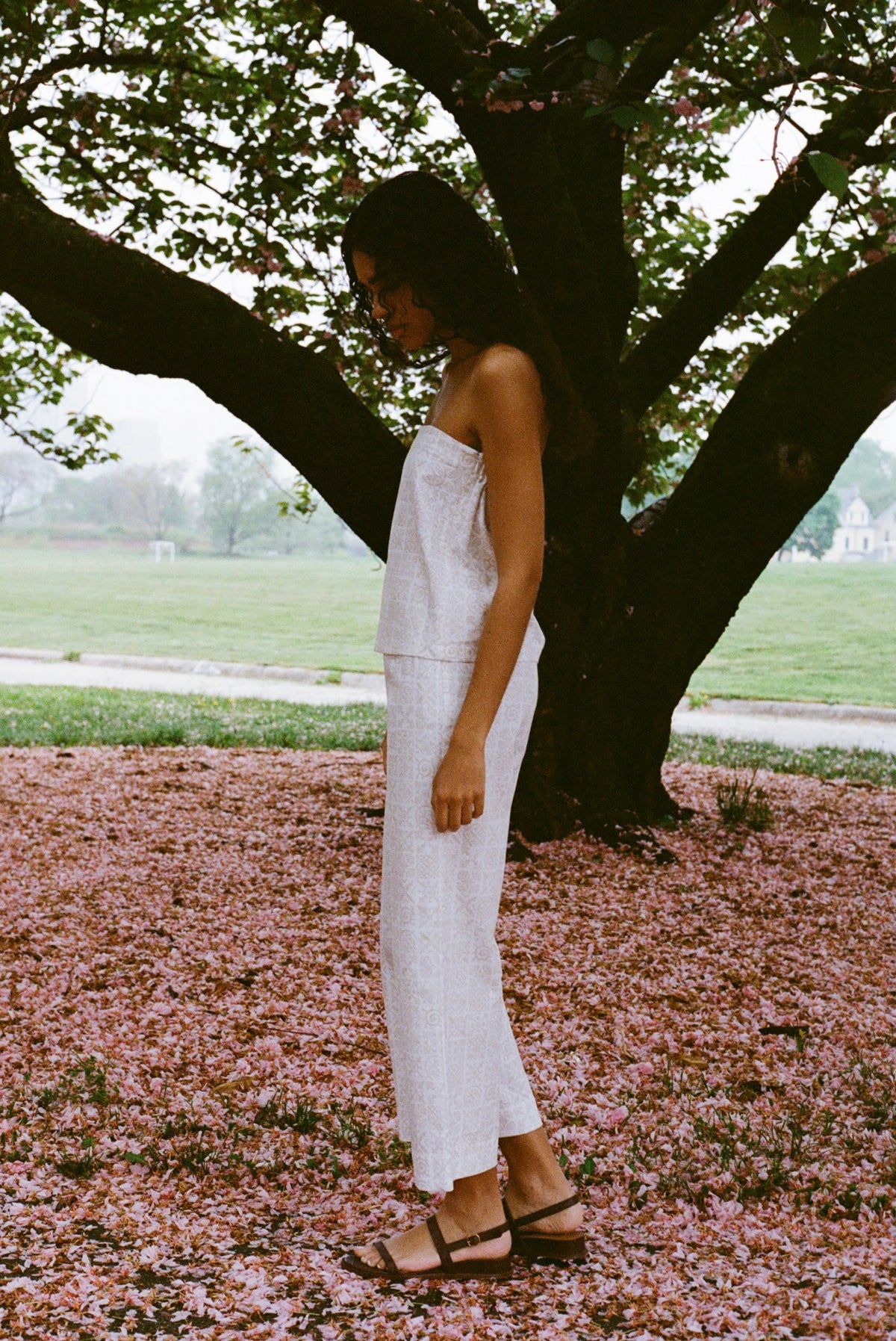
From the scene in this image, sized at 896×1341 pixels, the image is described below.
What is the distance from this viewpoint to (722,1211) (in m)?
2.72

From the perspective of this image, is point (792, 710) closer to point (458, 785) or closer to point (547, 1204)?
point (547, 1204)

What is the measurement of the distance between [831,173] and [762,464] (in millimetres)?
3421

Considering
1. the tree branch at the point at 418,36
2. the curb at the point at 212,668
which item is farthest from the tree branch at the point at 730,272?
the curb at the point at 212,668

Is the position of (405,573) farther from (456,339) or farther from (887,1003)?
(887,1003)

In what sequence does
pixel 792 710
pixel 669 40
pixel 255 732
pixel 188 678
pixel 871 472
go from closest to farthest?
pixel 669 40 < pixel 255 732 < pixel 792 710 < pixel 188 678 < pixel 871 472

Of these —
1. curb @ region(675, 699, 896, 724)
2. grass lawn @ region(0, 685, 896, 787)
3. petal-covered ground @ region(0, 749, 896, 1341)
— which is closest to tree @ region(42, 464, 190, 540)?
curb @ region(675, 699, 896, 724)

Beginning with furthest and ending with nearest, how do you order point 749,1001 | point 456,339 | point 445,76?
point 445,76 < point 749,1001 < point 456,339

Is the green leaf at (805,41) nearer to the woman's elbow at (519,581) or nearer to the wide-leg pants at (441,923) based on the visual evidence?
the woman's elbow at (519,581)

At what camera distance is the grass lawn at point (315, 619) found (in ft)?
68.7

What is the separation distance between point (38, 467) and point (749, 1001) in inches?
2094

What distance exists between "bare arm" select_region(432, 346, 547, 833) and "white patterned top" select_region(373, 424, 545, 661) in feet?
0.15

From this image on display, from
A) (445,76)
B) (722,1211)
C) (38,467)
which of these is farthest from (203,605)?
(722,1211)

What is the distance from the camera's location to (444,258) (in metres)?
2.25

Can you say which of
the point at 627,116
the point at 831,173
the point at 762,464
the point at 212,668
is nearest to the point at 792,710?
the point at 212,668
